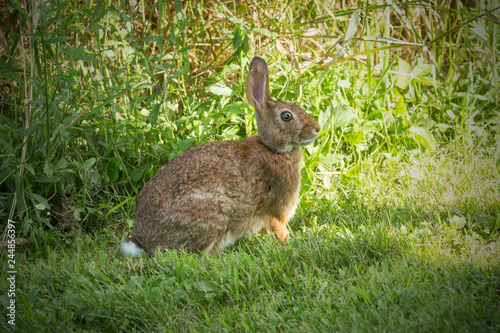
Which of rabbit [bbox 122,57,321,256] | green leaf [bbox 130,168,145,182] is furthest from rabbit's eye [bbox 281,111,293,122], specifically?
green leaf [bbox 130,168,145,182]

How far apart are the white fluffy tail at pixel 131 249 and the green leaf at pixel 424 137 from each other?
284 cm

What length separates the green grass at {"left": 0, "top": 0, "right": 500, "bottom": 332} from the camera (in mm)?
2322

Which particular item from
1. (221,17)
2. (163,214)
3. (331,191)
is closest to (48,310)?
(163,214)

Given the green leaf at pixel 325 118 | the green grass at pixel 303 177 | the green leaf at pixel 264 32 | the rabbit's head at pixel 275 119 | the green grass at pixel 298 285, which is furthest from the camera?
the green leaf at pixel 325 118

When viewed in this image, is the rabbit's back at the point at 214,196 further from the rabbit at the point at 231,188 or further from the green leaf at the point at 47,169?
the green leaf at the point at 47,169

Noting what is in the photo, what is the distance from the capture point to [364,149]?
4.42 meters

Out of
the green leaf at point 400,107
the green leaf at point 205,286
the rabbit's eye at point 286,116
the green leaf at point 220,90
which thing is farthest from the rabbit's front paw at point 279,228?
the green leaf at point 400,107

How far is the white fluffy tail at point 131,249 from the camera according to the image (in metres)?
3.17

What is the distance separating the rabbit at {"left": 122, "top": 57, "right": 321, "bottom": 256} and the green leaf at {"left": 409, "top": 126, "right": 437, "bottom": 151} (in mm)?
1303

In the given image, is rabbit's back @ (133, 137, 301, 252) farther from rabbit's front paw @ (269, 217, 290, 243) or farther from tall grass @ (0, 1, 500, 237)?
tall grass @ (0, 1, 500, 237)

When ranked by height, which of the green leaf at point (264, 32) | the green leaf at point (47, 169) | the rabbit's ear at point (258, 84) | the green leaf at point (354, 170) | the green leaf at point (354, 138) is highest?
the green leaf at point (264, 32)

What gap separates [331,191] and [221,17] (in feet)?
7.63

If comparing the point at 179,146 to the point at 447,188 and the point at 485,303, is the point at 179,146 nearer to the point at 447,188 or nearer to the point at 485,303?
the point at 447,188

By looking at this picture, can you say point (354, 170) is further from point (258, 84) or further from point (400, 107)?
point (258, 84)
